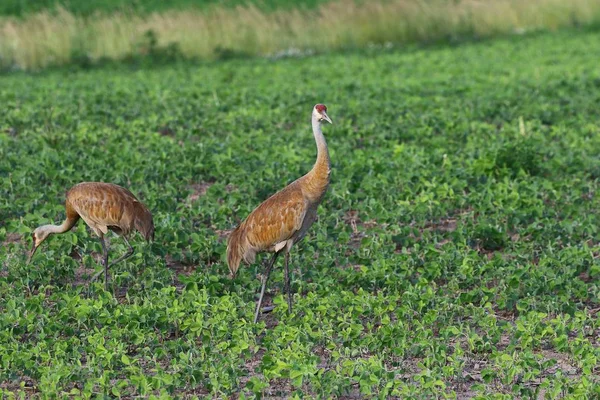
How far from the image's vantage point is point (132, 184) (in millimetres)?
10094

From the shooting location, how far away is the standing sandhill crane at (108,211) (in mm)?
7742

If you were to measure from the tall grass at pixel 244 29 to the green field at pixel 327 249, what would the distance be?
537 cm

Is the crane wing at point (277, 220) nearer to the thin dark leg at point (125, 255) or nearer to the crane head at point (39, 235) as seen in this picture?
the thin dark leg at point (125, 255)

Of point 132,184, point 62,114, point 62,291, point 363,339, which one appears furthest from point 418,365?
point 62,114

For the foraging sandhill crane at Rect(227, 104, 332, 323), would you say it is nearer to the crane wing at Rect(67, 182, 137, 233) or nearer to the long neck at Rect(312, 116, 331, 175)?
the long neck at Rect(312, 116, 331, 175)

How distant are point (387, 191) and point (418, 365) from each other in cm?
387

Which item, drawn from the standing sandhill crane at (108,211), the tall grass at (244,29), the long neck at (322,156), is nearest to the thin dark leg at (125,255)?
the standing sandhill crane at (108,211)

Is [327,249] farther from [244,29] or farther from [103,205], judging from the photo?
[244,29]

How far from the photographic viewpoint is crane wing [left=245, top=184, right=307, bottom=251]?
7198 mm

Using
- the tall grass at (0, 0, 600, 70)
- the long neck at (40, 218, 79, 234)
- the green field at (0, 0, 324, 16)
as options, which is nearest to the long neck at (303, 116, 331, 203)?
the long neck at (40, 218, 79, 234)

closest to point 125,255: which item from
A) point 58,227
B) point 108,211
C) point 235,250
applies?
point 108,211

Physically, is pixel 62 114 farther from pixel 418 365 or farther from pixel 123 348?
pixel 418 365

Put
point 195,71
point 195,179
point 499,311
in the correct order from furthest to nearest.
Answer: point 195,71
point 195,179
point 499,311

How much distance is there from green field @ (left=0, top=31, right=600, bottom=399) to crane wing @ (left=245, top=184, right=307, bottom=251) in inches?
14.9
